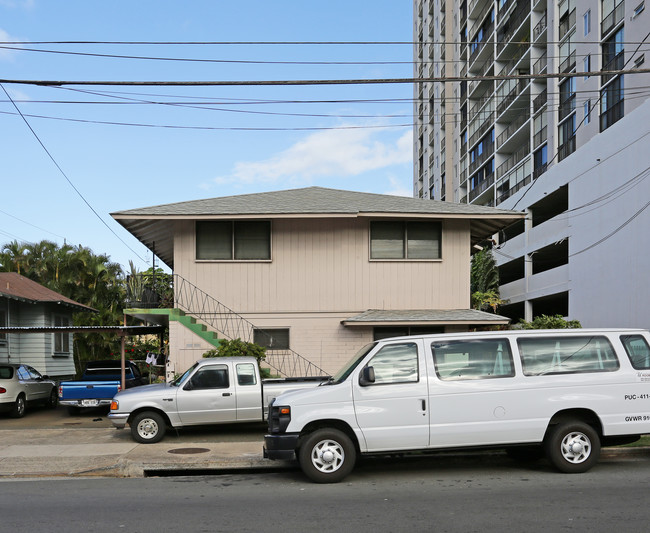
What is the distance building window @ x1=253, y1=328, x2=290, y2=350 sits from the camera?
19203 millimetres

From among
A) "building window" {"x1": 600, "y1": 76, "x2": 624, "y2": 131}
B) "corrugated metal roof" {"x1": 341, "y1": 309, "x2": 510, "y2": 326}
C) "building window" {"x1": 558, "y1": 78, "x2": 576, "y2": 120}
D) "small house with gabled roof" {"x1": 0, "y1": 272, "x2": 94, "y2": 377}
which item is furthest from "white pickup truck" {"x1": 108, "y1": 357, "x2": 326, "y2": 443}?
"building window" {"x1": 558, "y1": 78, "x2": 576, "y2": 120}

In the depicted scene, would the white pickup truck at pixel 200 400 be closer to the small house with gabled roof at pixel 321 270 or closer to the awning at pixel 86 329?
the awning at pixel 86 329

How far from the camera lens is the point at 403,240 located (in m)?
19.6

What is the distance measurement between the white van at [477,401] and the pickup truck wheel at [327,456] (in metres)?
0.01

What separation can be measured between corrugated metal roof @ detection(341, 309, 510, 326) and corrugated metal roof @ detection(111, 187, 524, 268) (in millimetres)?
2619

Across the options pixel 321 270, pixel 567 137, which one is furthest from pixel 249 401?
pixel 567 137

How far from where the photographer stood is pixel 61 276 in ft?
122

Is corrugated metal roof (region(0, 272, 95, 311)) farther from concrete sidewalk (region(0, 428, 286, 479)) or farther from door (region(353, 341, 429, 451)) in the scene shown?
door (region(353, 341, 429, 451))

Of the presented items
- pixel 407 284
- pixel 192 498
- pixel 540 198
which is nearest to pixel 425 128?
pixel 540 198

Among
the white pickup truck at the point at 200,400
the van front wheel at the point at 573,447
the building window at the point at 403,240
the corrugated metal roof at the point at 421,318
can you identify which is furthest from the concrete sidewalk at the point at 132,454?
the building window at the point at 403,240

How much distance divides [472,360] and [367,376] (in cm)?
149

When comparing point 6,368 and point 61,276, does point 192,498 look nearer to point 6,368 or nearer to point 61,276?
point 6,368

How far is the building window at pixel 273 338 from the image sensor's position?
19.2 metres

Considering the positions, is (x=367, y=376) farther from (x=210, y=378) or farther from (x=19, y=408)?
(x=19, y=408)
